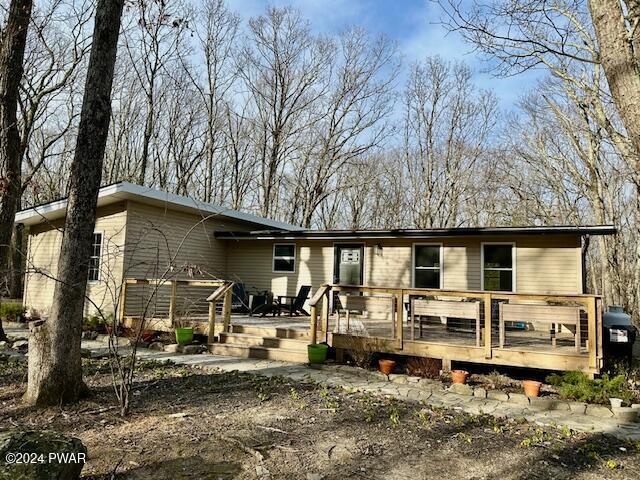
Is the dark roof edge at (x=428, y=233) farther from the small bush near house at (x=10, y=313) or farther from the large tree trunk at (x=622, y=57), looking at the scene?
the small bush near house at (x=10, y=313)

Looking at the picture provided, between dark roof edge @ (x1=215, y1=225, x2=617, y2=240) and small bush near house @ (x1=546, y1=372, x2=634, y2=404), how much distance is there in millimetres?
3982

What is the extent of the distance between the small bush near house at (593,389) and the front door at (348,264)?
6.54m

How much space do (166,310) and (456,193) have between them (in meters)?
17.0

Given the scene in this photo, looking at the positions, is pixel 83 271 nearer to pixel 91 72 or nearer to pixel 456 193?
pixel 91 72

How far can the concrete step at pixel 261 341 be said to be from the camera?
7.60m

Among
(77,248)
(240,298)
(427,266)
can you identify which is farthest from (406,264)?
(77,248)

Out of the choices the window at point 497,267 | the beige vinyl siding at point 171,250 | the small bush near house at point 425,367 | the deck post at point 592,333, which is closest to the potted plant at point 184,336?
the beige vinyl siding at point 171,250

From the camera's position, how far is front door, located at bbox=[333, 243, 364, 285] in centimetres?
1174

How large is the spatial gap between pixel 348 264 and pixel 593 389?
7.22 metres

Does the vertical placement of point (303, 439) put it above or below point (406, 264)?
below

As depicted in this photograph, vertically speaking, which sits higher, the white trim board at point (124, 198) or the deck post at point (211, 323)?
the white trim board at point (124, 198)

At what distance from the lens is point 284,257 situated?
12.7 meters

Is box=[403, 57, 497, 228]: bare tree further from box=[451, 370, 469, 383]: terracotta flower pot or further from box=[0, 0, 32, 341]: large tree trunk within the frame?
box=[0, 0, 32, 341]: large tree trunk

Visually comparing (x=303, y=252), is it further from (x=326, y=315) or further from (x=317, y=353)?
(x=317, y=353)
